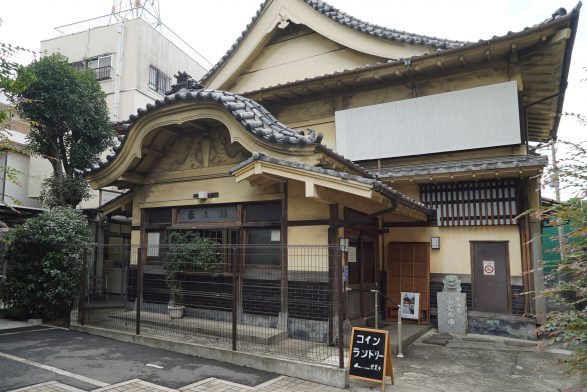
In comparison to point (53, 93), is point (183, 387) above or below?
below

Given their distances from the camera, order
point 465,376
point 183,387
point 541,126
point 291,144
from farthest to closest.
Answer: point 541,126 → point 291,144 → point 465,376 → point 183,387

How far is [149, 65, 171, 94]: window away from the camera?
2236cm

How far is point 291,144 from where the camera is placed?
7500mm

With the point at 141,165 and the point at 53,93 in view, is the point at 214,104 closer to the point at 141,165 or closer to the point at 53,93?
the point at 141,165

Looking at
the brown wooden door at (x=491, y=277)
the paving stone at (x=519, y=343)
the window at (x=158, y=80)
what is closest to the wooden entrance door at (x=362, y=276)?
the brown wooden door at (x=491, y=277)

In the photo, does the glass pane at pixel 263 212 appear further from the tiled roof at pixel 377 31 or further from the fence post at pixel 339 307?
the tiled roof at pixel 377 31

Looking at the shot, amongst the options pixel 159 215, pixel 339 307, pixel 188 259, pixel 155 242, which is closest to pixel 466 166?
pixel 339 307

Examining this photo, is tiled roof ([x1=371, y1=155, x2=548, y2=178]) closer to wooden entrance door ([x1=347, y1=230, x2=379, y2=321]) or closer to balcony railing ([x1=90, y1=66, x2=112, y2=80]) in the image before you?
wooden entrance door ([x1=347, y1=230, x2=379, y2=321])

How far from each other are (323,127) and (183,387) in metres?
8.78

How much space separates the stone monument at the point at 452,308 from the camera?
9.76m

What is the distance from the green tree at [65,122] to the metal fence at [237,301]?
4.79 meters

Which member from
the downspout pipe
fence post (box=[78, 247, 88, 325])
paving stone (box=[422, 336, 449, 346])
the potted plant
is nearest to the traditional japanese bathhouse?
the potted plant

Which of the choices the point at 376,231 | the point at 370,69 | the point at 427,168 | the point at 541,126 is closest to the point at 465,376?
the point at 376,231

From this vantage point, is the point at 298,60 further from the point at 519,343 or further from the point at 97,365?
the point at 97,365
